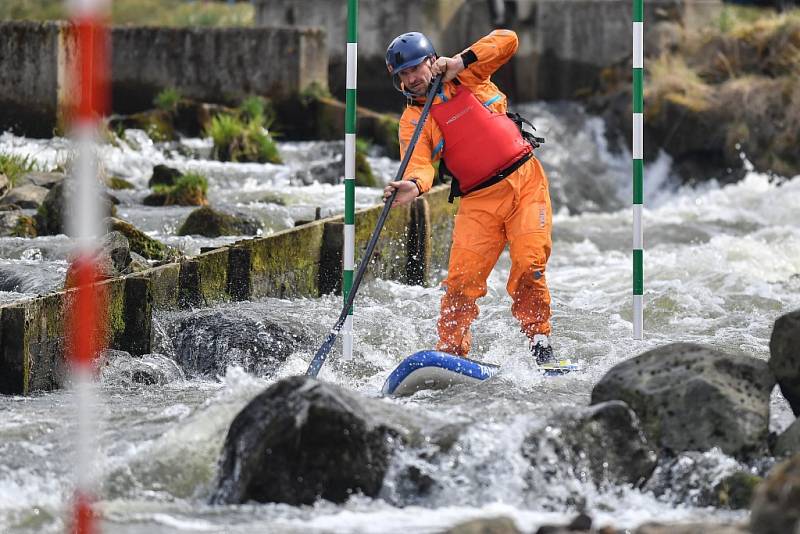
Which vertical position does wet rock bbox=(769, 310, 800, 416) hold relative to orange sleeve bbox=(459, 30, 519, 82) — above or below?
below

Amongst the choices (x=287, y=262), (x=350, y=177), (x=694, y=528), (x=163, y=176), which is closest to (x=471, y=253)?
(x=350, y=177)

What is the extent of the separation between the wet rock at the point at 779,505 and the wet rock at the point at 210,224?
7.14 m

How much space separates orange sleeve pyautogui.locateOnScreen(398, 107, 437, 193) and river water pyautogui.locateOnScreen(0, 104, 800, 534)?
3.19 ft

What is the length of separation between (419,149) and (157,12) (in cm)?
1844

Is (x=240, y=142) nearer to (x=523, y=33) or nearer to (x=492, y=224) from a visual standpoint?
(x=523, y=33)

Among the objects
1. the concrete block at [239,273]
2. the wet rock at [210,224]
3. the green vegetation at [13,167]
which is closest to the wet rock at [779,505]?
the concrete block at [239,273]

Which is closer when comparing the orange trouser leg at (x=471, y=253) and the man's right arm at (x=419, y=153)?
the man's right arm at (x=419, y=153)

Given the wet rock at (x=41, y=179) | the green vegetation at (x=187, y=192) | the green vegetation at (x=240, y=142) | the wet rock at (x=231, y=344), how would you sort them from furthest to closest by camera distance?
the green vegetation at (x=240, y=142) → the green vegetation at (x=187, y=192) → the wet rock at (x=41, y=179) → the wet rock at (x=231, y=344)

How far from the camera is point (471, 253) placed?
694cm

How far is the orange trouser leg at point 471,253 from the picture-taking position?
22.8 ft

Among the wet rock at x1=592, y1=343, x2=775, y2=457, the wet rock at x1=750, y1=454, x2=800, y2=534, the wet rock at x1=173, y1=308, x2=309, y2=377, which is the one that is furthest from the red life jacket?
the wet rock at x1=750, y1=454, x2=800, y2=534

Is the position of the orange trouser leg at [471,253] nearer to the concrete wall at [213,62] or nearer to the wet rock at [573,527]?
the wet rock at [573,527]

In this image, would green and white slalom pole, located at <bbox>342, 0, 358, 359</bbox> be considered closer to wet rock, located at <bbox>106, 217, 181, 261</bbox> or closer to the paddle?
the paddle

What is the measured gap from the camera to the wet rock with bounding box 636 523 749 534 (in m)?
4.23
